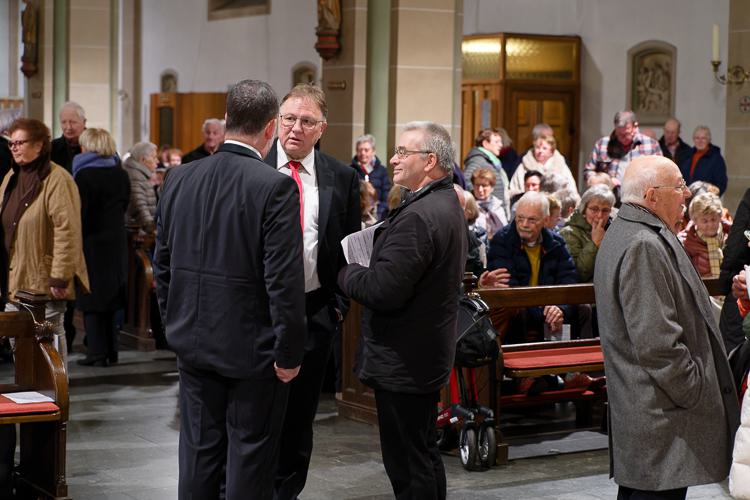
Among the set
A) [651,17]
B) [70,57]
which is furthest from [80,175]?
[651,17]

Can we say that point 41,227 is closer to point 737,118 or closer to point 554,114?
point 737,118

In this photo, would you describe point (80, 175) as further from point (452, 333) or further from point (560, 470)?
point (452, 333)

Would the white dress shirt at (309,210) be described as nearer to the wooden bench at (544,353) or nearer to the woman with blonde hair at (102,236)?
the wooden bench at (544,353)

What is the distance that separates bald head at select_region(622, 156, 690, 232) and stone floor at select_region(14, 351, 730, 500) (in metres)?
2.03

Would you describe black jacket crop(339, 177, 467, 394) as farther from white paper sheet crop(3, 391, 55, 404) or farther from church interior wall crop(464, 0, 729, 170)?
church interior wall crop(464, 0, 729, 170)

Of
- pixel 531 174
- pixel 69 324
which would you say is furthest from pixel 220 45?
pixel 69 324

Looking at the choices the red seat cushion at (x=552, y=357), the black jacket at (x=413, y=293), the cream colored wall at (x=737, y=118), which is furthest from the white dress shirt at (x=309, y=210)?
the cream colored wall at (x=737, y=118)

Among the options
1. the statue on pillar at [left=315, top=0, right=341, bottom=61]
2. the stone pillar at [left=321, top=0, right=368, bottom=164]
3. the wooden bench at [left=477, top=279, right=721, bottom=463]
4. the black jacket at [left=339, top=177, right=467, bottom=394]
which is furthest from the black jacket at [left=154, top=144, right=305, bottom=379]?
the statue on pillar at [left=315, top=0, right=341, bottom=61]

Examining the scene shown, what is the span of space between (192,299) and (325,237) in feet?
2.97

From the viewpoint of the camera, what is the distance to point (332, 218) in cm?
483

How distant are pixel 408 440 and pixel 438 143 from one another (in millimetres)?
1059

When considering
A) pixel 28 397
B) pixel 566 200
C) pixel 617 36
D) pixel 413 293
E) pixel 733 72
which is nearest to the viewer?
pixel 413 293

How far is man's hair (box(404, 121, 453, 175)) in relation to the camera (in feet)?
14.9

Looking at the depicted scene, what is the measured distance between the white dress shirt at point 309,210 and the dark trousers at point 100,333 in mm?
4343
